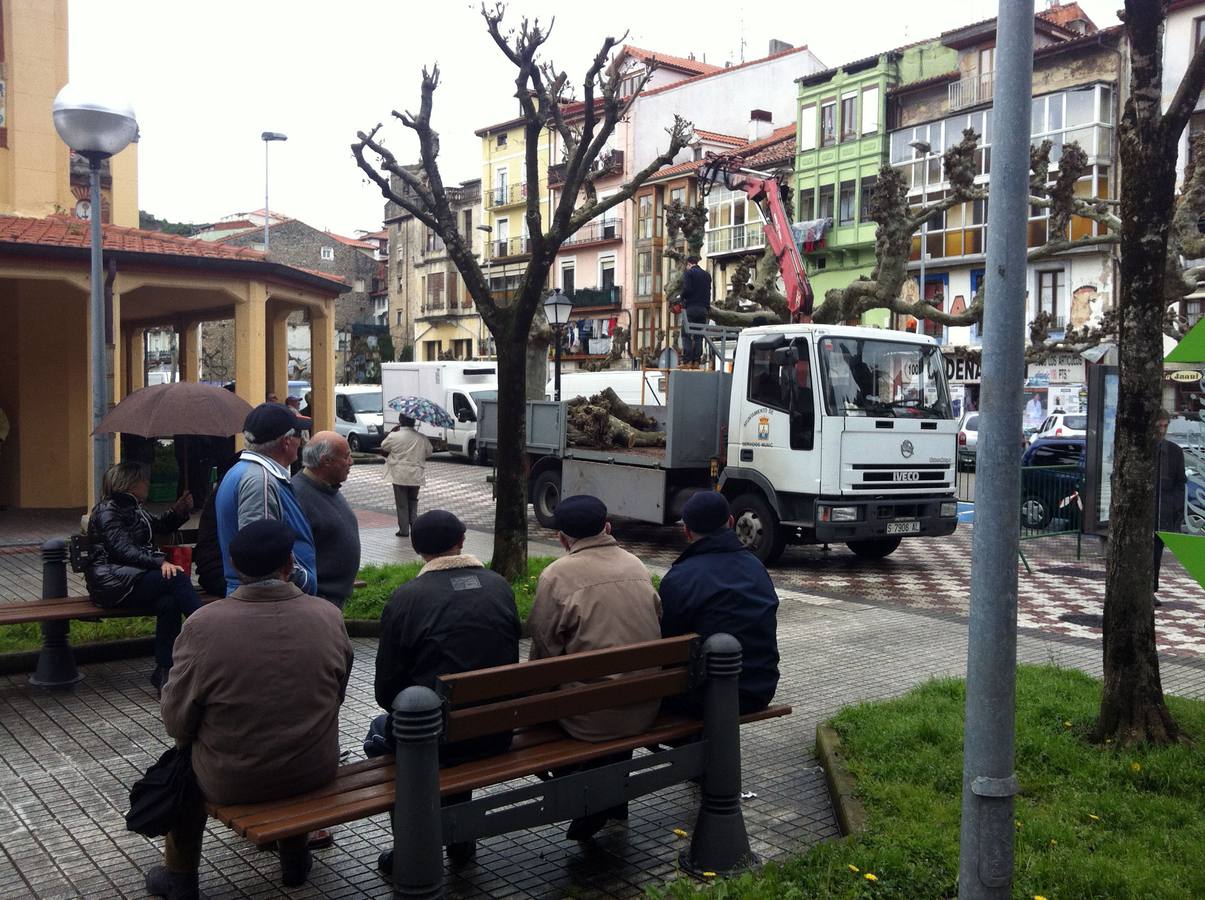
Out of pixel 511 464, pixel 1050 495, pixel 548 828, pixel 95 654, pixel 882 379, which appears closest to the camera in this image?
pixel 548 828

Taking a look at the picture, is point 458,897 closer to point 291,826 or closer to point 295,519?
point 291,826

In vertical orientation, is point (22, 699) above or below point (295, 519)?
below

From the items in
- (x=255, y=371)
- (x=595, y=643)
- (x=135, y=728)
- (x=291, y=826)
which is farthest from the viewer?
(x=255, y=371)

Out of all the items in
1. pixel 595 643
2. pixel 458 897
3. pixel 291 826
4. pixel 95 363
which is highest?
pixel 95 363

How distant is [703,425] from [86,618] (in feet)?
28.4

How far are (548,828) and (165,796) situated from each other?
5.86ft

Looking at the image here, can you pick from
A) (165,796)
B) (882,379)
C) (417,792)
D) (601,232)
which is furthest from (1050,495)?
(601,232)

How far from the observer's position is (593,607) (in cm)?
486

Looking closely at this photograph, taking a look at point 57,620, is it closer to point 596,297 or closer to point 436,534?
point 436,534

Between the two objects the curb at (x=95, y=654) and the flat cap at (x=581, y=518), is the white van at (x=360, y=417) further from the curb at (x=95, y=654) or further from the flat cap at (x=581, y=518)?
the flat cap at (x=581, y=518)

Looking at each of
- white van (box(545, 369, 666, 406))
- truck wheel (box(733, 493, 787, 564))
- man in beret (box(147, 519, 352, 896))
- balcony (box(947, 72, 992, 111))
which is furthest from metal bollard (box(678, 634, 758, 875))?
balcony (box(947, 72, 992, 111))

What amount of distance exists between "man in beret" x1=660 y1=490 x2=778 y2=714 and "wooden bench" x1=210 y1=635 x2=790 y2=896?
21cm

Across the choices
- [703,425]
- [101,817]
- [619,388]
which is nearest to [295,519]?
[101,817]

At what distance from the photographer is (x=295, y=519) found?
18.8 feet
